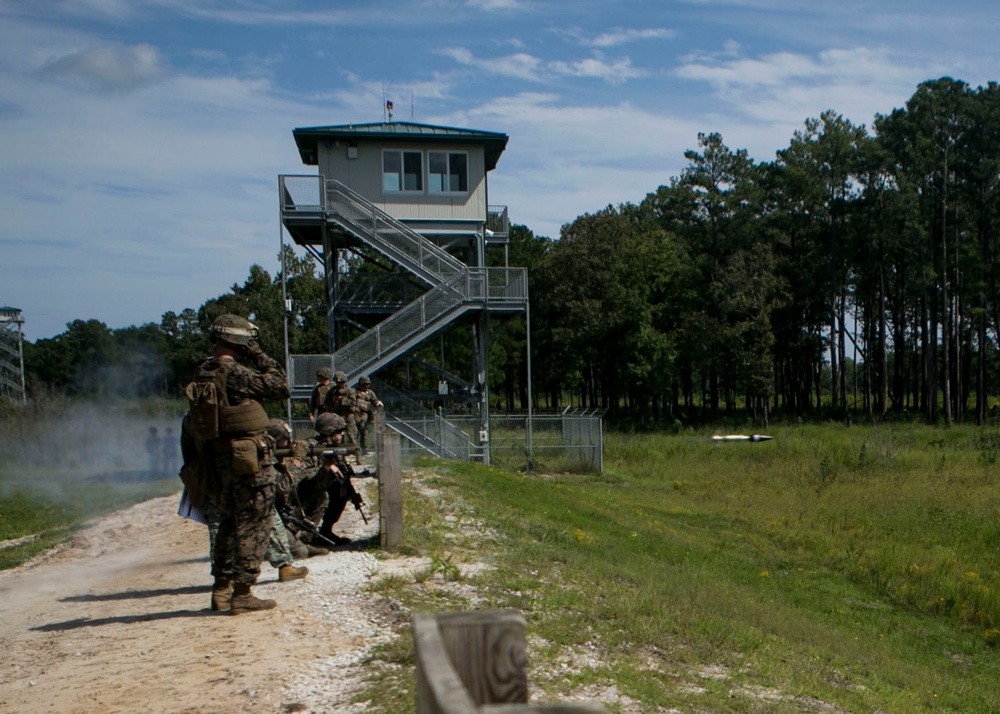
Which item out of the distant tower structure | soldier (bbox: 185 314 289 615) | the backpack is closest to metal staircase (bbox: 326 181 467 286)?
the distant tower structure

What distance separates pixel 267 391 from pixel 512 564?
374 centimetres

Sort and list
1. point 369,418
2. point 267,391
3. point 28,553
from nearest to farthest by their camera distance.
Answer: point 267,391
point 28,553
point 369,418

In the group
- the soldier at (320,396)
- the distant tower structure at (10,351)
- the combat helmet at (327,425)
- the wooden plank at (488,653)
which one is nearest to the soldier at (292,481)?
the combat helmet at (327,425)

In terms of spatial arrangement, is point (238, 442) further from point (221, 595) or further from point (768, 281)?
point (768, 281)

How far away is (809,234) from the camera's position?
2372 inches

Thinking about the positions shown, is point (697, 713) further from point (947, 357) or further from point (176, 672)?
point (947, 357)

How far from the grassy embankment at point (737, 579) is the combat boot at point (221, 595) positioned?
1379mm

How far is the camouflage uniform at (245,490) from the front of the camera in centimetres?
762

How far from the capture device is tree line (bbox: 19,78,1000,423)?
5028cm

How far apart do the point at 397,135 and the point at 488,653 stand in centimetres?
2974

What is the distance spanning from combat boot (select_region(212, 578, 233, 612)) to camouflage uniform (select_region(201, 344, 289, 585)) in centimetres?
8

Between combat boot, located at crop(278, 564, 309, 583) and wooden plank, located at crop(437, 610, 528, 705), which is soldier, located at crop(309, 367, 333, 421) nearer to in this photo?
combat boot, located at crop(278, 564, 309, 583)

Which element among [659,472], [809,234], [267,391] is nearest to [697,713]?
[267,391]

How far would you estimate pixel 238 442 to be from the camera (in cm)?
759
